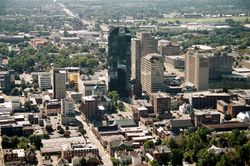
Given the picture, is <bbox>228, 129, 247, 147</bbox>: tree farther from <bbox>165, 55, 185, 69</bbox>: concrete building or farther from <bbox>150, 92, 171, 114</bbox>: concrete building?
<bbox>165, 55, 185, 69</bbox>: concrete building

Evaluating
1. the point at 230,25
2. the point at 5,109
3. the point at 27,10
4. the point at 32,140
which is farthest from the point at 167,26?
the point at 32,140

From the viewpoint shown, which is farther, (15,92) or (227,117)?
(15,92)

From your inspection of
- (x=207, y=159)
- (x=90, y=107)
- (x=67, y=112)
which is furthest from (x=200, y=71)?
(x=207, y=159)

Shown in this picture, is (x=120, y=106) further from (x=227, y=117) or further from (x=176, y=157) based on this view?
(x=176, y=157)

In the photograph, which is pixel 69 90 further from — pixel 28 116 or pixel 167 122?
pixel 167 122

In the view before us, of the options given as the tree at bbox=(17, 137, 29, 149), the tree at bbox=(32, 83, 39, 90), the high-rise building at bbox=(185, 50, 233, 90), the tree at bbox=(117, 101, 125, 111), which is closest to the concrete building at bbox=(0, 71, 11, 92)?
the tree at bbox=(32, 83, 39, 90)
